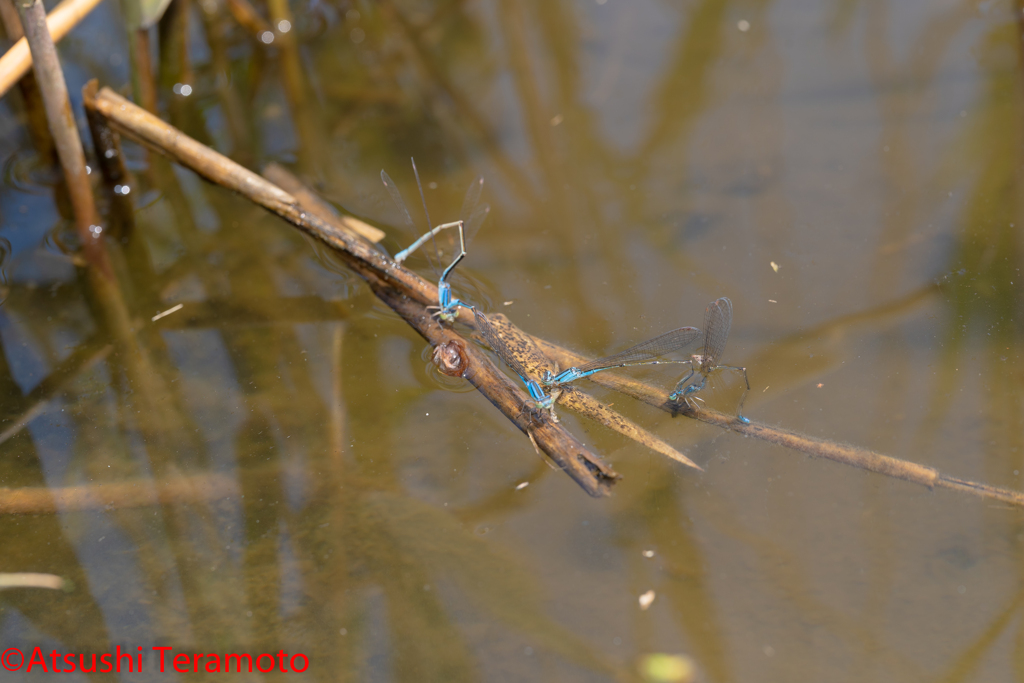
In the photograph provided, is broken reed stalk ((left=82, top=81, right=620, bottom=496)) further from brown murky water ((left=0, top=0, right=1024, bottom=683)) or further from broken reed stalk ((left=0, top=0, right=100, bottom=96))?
broken reed stalk ((left=0, top=0, right=100, bottom=96))

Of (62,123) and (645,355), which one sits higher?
(62,123)

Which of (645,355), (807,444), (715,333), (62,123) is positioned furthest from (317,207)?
(807,444)

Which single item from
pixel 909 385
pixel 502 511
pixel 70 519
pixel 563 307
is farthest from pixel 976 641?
pixel 70 519

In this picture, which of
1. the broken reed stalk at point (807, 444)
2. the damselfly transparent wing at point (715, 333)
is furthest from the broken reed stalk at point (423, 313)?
the damselfly transparent wing at point (715, 333)

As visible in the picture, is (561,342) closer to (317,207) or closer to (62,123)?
(317,207)

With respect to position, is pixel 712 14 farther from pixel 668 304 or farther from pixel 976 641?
pixel 976 641

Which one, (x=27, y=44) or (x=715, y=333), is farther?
(x=27, y=44)

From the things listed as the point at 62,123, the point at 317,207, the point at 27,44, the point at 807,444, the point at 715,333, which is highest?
the point at 27,44
